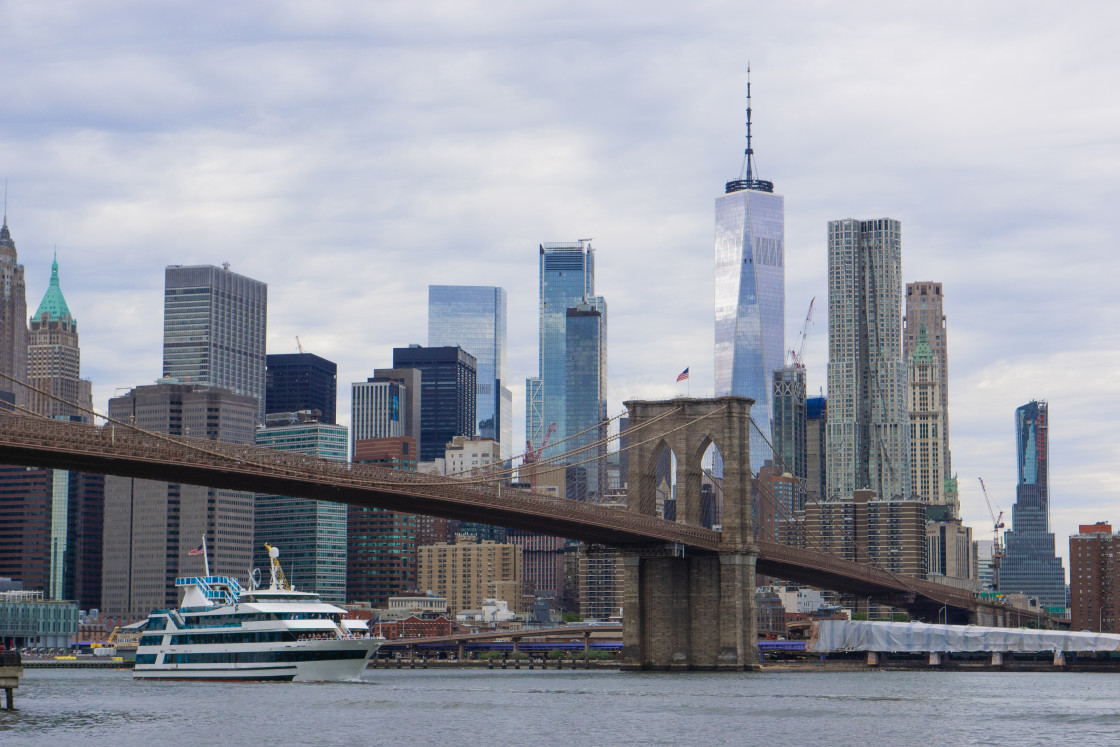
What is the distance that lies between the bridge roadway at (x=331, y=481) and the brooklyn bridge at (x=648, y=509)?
85 mm

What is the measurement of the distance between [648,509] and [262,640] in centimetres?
2693

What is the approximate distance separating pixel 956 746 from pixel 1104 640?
77676 millimetres

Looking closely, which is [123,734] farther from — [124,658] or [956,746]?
[124,658]

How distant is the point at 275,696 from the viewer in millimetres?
69250

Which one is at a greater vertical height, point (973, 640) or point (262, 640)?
point (262, 640)

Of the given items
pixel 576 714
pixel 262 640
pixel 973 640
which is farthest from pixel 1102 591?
pixel 576 714

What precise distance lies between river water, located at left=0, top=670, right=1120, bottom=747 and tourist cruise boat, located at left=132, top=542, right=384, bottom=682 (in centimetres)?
136

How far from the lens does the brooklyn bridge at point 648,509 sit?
69.6 meters

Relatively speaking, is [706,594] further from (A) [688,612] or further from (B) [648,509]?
(B) [648,509]

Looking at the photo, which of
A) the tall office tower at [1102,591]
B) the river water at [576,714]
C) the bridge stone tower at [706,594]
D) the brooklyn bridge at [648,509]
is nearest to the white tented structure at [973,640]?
→ the brooklyn bridge at [648,509]

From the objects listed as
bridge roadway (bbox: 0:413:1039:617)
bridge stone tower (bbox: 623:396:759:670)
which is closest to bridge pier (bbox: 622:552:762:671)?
bridge stone tower (bbox: 623:396:759:670)

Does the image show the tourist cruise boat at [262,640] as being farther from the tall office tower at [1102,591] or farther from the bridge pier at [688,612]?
the tall office tower at [1102,591]

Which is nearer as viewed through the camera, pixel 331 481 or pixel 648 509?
pixel 331 481

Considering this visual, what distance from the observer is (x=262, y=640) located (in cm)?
8025
